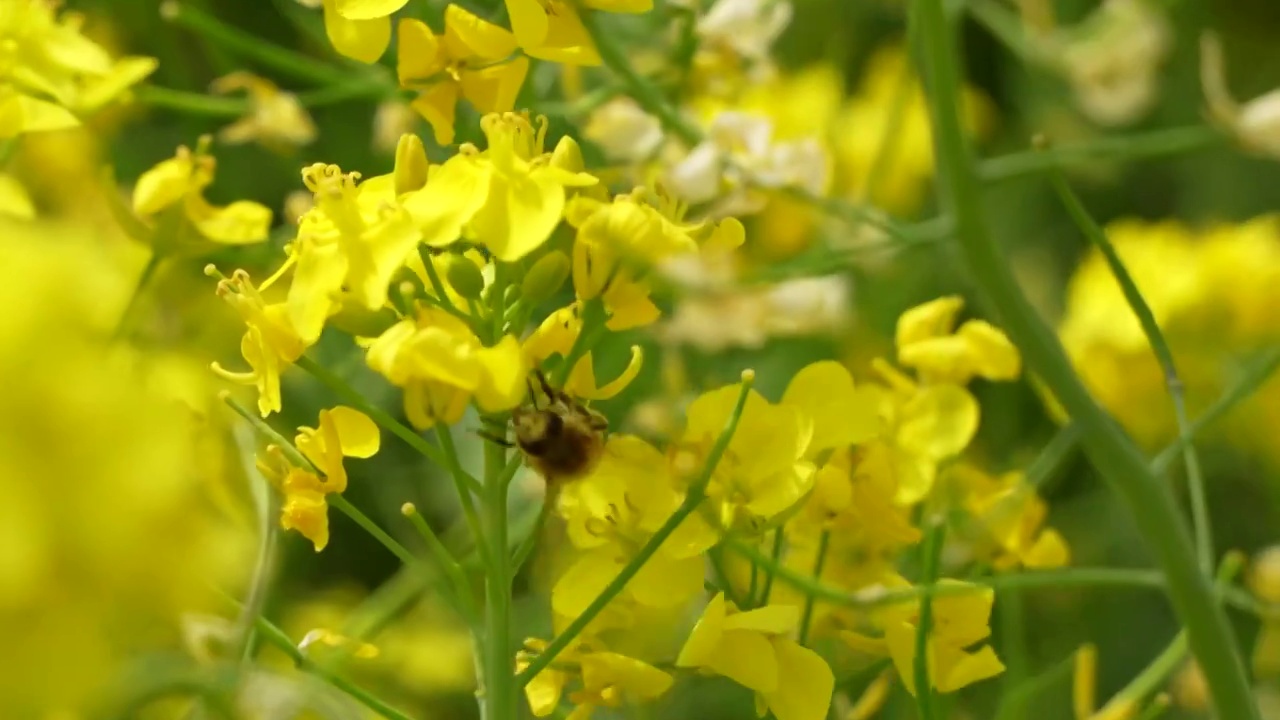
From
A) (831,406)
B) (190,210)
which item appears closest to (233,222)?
(190,210)

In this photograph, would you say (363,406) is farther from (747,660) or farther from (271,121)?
(271,121)

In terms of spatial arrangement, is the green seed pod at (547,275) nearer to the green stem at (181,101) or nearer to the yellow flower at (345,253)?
the yellow flower at (345,253)

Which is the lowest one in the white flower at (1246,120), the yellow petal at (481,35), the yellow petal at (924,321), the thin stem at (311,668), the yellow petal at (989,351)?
the thin stem at (311,668)

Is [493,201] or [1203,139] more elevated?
[1203,139]

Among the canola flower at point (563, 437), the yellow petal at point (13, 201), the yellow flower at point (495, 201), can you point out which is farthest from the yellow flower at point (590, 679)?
the yellow petal at point (13, 201)

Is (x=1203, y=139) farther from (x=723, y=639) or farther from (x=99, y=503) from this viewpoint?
(x=99, y=503)

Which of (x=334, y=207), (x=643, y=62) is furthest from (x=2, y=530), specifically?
(x=643, y=62)
